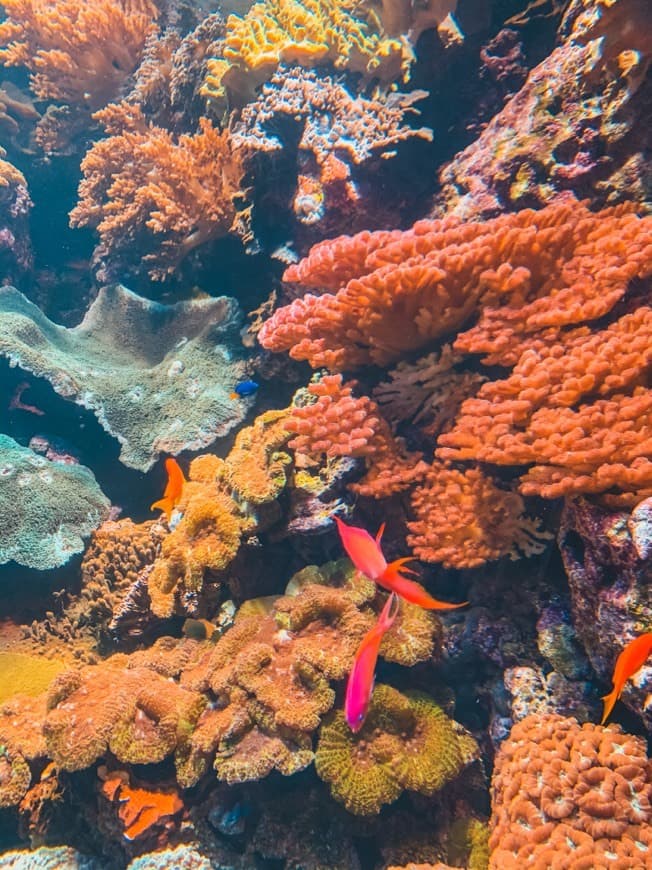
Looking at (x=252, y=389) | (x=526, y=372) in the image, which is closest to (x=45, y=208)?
(x=252, y=389)

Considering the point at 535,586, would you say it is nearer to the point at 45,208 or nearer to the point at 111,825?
the point at 111,825

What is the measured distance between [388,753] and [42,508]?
3284 millimetres

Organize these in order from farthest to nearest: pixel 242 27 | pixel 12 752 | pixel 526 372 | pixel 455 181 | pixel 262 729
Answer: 1. pixel 242 27
2. pixel 455 181
3. pixel 12 752
4. pixel 262 729
5. pixel 526 372

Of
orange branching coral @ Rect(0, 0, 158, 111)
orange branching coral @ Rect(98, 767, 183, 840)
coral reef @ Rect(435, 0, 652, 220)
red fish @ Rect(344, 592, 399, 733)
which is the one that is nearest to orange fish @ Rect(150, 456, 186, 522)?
orange branching coral @ Rect(98, 767, 183, 840)

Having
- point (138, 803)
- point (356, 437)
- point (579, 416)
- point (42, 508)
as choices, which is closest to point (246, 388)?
point (356, 437)

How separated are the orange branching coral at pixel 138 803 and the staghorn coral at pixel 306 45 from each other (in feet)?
17.3

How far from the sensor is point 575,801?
2.06 metres

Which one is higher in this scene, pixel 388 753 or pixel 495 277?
pixel 495 277

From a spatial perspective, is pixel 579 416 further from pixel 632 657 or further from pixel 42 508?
pixel 42 508

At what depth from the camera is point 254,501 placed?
306cm

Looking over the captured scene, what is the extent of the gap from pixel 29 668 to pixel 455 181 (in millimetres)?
4900

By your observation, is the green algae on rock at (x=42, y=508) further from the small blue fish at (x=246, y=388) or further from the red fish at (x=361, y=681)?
the red fish at (x=361, y=681)

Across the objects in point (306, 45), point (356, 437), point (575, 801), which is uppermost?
point (306, 45)

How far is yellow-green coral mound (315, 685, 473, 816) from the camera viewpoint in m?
2.60
